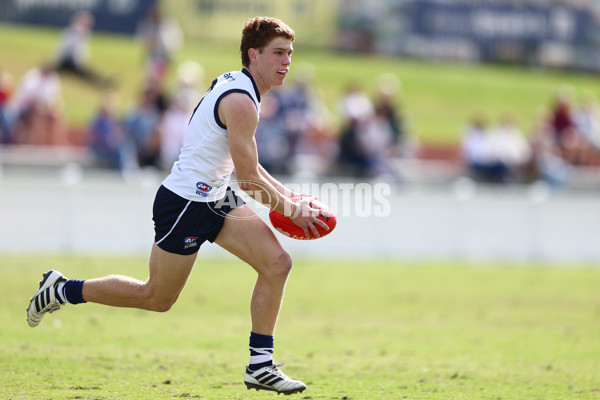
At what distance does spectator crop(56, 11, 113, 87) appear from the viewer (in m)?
20.0

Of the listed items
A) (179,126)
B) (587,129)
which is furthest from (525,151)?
(179,126)

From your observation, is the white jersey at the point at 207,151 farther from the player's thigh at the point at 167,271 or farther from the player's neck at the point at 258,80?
the player's thigh at the point at 167,271

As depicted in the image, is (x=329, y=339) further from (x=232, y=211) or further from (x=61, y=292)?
(x=61, y=292)

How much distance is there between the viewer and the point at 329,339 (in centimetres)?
814

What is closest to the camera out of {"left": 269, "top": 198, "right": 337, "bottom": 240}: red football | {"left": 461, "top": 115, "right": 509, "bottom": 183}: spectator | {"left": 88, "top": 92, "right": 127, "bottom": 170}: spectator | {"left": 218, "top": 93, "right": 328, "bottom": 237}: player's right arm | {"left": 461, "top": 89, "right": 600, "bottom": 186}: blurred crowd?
{"left": 218, "top": 93, "right": 328, "bottom": 237}: player's right arm

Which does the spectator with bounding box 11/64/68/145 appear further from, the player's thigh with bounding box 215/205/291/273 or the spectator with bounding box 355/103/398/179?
the player's thigh with bounding box 215/205/291/273

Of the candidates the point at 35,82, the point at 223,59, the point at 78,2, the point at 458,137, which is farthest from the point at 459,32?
the point at 35,82

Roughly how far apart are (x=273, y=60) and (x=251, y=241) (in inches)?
47.9

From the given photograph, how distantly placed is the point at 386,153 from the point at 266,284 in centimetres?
1174

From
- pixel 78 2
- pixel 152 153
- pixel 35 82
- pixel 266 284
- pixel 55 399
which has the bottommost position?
pixel 55 399

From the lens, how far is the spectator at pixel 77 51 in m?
20.0

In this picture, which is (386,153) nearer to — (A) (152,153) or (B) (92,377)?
(A) (152,153)

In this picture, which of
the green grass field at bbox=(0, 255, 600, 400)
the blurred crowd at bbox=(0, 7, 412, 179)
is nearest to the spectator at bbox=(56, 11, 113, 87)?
the blurred crowd at bbox=(0, 7, 412, 179)

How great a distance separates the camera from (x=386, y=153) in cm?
1720
